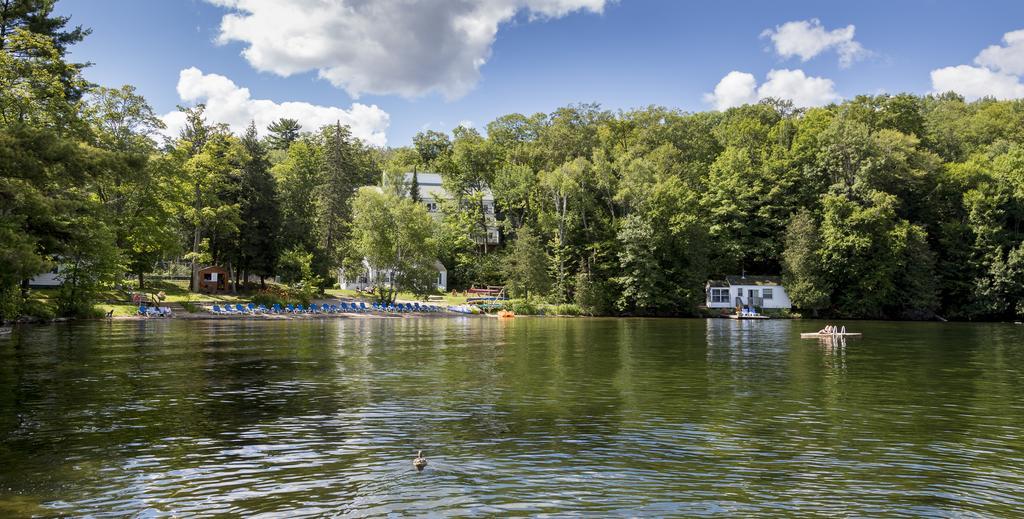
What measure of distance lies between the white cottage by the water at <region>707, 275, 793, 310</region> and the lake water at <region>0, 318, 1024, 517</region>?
45104 mm

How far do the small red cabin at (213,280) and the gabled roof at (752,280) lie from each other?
2141 inches

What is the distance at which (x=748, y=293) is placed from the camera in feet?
242

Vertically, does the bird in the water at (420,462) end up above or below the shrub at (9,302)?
below

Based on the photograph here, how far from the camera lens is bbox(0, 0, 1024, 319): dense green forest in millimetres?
65625

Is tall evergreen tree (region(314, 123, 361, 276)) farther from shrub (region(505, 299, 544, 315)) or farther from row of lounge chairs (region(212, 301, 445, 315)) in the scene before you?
shrub (region(505, 299, 544, 315))

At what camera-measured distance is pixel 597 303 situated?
7125cm

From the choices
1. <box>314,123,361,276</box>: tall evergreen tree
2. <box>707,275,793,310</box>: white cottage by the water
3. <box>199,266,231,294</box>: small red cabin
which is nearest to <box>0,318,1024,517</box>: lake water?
<box>199,266,231,294</box>: small red cabin

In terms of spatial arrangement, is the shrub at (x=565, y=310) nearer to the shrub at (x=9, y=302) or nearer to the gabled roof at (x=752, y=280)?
the gabled roof at (x=752, y=280)

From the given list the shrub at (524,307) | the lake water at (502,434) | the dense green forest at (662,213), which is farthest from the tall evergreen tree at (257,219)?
the lake water at (502,434)

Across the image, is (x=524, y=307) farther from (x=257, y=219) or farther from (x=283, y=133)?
(x=283, y=133)

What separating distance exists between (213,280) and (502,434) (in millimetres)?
60367

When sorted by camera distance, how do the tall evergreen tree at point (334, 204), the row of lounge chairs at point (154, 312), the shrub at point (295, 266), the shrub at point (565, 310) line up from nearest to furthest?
1. the row of lounge chairs at point (154, 312)
2. the shrub at point (295, 266)
3. the shrub at point (565, 310)
4. the tall evergreen tree at point (334, 204)

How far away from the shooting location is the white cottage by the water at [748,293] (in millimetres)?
73812

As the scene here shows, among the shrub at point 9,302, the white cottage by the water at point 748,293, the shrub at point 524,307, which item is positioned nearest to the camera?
the shrub at point 9,302
